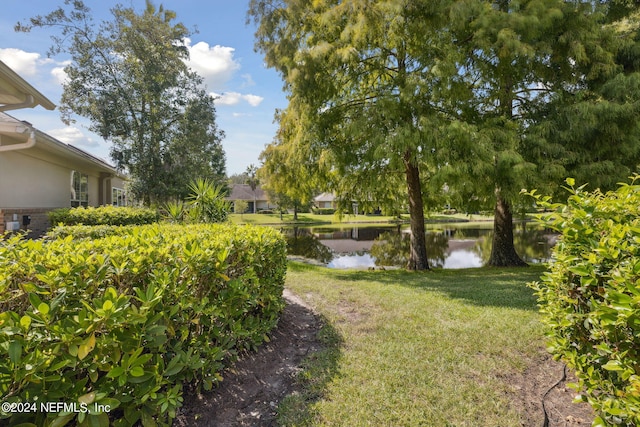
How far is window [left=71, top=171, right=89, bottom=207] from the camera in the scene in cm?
1327

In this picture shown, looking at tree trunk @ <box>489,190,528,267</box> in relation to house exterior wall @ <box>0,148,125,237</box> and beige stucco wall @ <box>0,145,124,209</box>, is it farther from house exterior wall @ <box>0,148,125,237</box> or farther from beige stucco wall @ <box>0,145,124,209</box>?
beige stucco wall @ <box>0,145,124,209</box>

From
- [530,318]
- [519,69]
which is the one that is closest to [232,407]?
[530,318]

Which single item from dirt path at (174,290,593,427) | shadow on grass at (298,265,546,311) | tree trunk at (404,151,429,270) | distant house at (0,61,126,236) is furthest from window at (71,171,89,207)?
dirt path at (174,290,593,427)

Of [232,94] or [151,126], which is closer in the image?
[151,126]

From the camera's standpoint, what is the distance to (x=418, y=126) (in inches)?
285

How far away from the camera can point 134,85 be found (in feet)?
56.6

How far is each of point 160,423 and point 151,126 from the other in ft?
61.7

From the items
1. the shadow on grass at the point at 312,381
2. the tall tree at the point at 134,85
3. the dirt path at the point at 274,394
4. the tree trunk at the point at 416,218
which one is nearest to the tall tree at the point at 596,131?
the tree trunk at the point at 416,218

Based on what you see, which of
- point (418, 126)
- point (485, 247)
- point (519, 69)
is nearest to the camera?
point (418, 126)

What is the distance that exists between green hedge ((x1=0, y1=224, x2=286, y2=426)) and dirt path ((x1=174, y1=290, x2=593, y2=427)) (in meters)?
0.23

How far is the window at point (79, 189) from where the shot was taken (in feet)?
43.5

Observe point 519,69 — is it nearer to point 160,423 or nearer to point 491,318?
Result: point 491,318

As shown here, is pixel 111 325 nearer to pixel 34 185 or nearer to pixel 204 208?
pixel 204 208

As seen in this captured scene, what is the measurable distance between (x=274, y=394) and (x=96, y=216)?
10.2 metres
